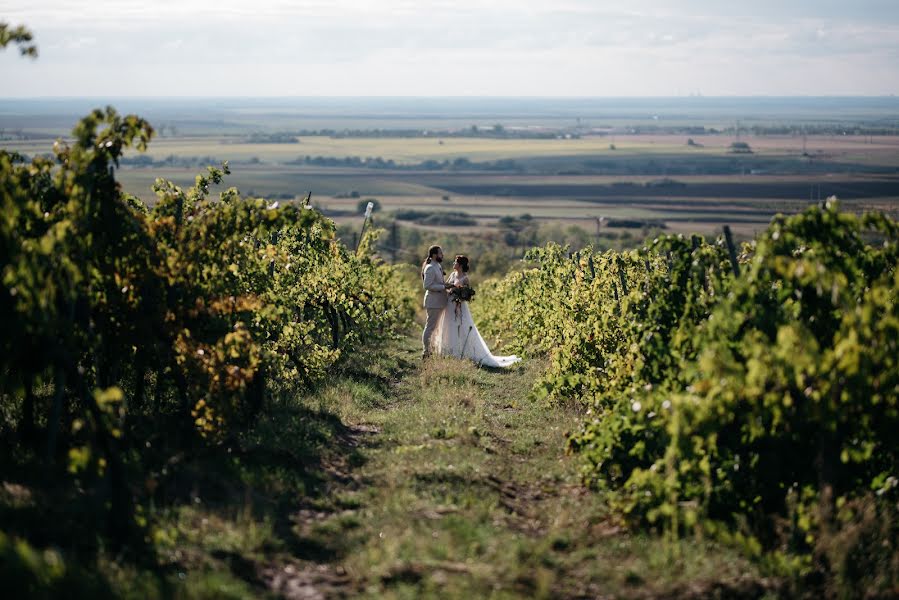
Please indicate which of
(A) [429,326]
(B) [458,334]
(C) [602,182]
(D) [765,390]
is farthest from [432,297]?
(C) [602,182]

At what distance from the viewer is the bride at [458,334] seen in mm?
15805

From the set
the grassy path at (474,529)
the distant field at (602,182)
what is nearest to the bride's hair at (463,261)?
the grassy path at (474,529)

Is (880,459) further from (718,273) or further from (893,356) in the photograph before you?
(718,273)

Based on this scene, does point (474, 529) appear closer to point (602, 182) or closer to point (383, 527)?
point (383, 527)

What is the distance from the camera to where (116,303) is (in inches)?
303

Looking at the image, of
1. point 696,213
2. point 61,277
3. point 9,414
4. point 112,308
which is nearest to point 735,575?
point 61,277

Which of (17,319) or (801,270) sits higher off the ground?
(801,270)

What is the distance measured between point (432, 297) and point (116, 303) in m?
8.10

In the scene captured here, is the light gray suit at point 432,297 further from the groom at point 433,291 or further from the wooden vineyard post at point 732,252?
the wooden vineyard post at point 732,252

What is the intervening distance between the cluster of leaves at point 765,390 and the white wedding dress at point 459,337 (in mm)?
6952

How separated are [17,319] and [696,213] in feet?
328

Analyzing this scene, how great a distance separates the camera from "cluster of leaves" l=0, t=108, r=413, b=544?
230 inches

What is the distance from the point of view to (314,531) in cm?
658

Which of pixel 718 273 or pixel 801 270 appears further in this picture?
pixel 718 273
